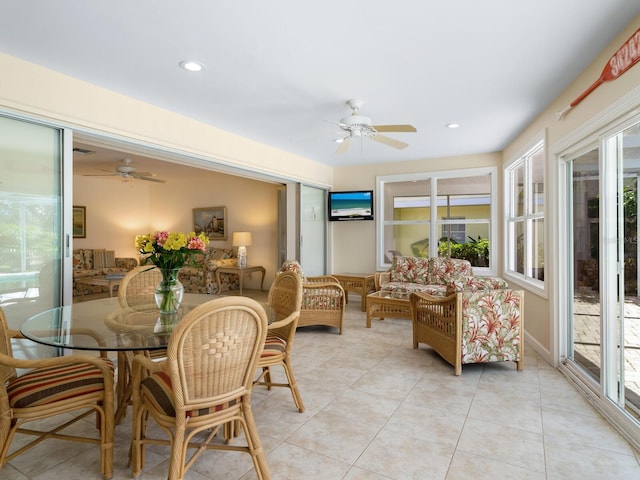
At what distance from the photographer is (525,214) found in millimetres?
4758

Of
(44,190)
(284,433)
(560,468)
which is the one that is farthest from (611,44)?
(44,190)

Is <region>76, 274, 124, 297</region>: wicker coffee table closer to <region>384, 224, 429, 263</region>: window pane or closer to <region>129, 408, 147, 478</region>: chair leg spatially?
<region>384, 224, 429, 263</region>: window pane

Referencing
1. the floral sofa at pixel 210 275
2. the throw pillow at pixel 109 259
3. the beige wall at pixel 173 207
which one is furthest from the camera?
the throw pillow at pixel 109 259

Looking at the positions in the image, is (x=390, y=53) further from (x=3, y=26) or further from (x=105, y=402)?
(x=105, y=402)

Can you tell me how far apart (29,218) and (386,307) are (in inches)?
152

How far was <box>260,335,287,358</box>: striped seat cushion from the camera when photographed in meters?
2.41

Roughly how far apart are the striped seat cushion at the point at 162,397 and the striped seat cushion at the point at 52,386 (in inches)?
10.8

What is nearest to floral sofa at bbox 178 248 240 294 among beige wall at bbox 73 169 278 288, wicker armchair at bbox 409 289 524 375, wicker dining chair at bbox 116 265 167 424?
beige wall at bbox 73 169 278 288

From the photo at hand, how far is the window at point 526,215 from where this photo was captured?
13.7 ft

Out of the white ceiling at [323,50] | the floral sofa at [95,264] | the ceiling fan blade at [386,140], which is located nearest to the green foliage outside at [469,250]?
the white ceiling at [323,50]

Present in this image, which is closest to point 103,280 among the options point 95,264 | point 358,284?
point 95,264

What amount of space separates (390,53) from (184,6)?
1.35 meters

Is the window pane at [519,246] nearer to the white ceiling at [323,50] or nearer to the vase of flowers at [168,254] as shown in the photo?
the white ceiling at [323,50]

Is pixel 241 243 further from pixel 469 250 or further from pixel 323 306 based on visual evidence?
pixel 469 250
